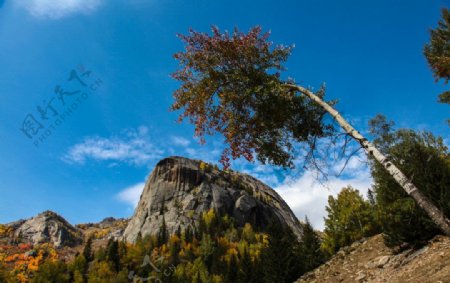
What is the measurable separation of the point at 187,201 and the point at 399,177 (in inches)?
6091

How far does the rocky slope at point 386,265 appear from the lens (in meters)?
12.1

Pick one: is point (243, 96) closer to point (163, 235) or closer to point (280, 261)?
point (280, 261)

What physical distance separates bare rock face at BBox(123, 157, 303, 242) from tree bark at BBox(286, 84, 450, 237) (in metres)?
137

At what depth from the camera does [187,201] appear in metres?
159

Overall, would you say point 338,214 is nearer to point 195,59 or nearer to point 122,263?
point 195,59

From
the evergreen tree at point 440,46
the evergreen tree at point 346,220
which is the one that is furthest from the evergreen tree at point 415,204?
the evergreen tree at point 346,220

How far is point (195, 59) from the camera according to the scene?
13648 mm

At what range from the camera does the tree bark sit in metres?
8.73

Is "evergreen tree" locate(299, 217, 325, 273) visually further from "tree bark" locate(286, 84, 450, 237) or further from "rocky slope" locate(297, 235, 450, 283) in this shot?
"tree bark" locate(286, 84, 450, 237)

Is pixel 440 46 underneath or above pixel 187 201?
underneath

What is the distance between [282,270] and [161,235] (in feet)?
334

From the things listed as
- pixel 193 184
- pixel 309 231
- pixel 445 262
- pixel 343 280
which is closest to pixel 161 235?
pixel 193 184

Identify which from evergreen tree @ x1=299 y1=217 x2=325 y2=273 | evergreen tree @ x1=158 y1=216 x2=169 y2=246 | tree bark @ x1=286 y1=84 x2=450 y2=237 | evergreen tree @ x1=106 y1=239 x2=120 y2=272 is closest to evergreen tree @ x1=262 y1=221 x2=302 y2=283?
evergreen tree @ x1=299 y1=217 x2=325 y2=273

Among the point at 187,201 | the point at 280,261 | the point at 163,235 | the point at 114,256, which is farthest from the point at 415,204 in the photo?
the point at 187,201
